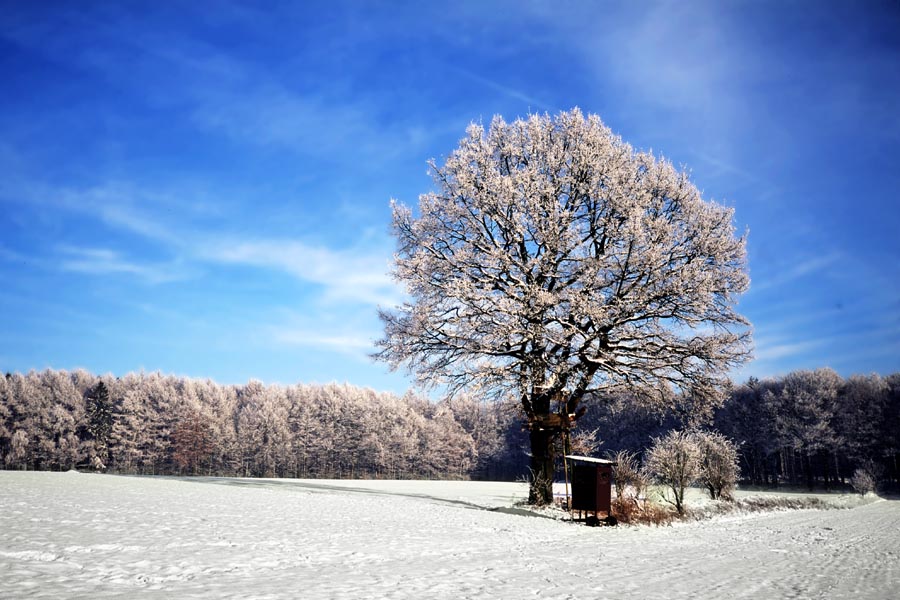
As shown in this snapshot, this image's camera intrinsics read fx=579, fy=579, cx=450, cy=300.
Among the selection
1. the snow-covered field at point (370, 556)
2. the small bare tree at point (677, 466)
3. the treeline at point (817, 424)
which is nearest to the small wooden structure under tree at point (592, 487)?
the snow-covered field at point (370, 556)

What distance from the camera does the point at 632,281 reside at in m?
21.7

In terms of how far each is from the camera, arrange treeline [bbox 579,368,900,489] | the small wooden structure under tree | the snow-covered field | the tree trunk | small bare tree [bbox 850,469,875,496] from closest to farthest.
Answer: the snow-covered field
the small wooden structure under tree
the tree trunk
small bare tree [bbox 850,469,875,496]
treeline [bbox 579,368,900,489]

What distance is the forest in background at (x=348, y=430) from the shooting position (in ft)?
223

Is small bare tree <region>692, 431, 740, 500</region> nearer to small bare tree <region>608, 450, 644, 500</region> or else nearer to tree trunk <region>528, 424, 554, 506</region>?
small bare tree <region>608, 450, 644, 500</region>

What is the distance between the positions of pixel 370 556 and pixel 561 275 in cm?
1414

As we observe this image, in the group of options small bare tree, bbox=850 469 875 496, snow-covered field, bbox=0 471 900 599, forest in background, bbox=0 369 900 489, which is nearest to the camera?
snow-covered field, bbox=0 471 900 599

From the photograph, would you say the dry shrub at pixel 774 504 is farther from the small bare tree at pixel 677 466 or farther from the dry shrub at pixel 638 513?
the dry shrub at pixel 638 513

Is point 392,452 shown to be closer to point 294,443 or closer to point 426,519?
point 294,443

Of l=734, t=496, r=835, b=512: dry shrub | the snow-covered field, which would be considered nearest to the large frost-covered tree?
the snow-covered field

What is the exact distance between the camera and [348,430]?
95.0 metres

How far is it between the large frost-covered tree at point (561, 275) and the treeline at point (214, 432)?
2349 inches

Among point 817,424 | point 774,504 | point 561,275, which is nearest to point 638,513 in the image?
point 561,275

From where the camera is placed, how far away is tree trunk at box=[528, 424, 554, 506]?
885 inches

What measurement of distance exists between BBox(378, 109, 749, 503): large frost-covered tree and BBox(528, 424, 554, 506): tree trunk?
2.2 inches
